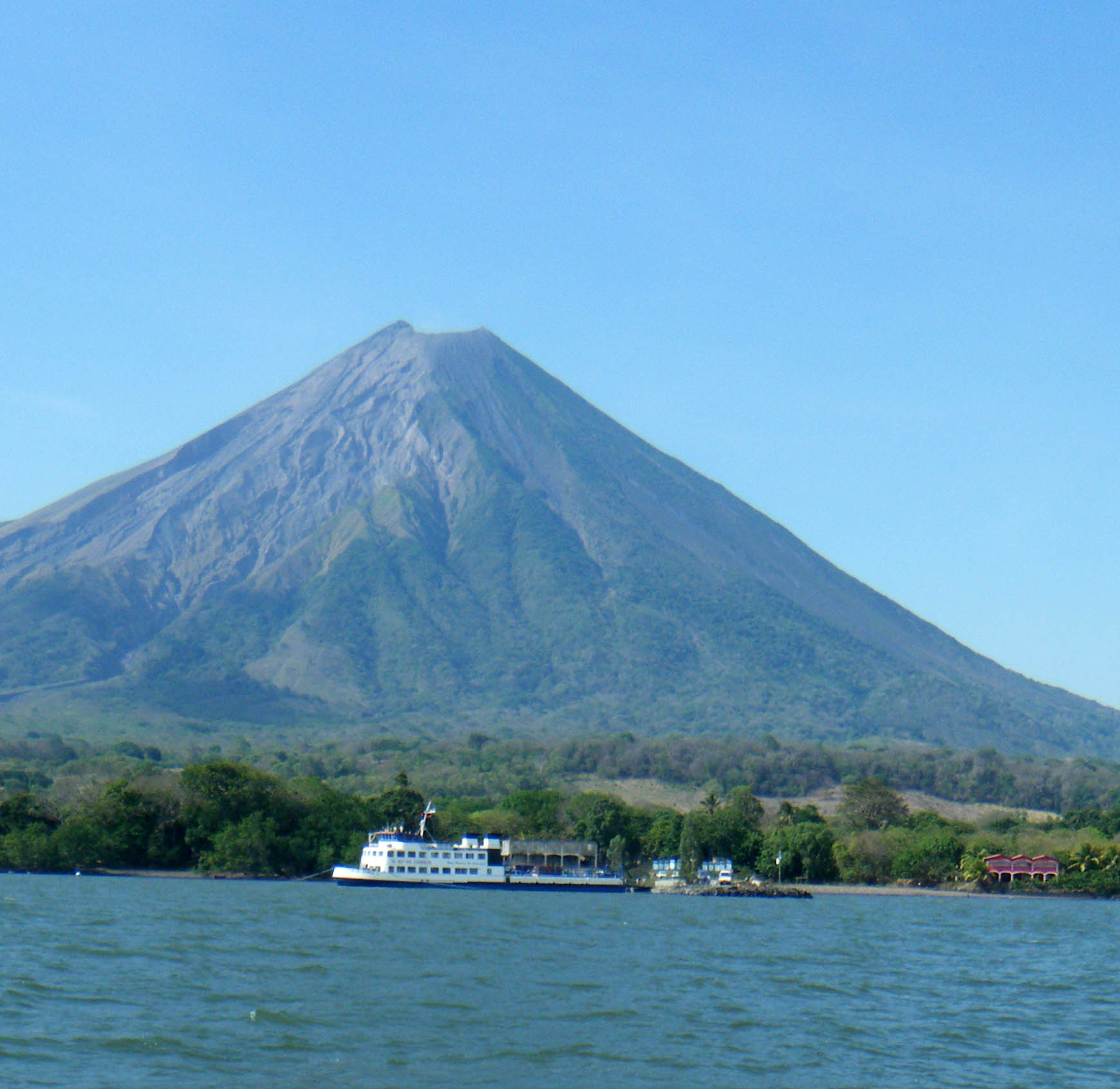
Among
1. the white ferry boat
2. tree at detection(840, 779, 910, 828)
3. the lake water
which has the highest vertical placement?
tree at detection(840, 779, 910, 828)

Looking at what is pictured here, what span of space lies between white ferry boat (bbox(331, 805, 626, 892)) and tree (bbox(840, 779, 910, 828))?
31159mm

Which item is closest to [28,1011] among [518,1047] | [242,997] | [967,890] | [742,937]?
[242,997]

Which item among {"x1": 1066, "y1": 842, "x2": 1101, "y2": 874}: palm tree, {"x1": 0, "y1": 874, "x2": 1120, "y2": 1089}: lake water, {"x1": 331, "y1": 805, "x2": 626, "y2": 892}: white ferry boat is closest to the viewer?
{"x1": 0, "y1": 874, "x2": 1120, "y2": 1089}: lake water

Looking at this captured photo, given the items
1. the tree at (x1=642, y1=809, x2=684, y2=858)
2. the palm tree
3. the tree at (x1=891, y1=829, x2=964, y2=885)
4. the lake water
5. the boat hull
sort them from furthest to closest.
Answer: the tree at (x1=642, y1=809, x2=684, y2=858)
the palm tree
the tree at (x1=891, y1=829, x2=964, y2=885)
the boat hull
the lake water

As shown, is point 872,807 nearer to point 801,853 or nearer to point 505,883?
point 801,853

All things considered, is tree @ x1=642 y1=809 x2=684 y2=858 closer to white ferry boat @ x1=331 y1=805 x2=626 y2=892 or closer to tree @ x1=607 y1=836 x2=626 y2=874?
tree @ x1=607 y1=836 x2=626 y2=874

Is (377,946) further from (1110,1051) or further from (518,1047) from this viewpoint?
(1110,1051)

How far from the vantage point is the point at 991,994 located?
44031 millimetres

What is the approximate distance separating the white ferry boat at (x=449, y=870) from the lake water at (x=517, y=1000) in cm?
2483

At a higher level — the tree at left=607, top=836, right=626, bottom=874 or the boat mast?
the boat mast

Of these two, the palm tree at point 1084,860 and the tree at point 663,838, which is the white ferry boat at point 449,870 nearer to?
the tree at point 663,838

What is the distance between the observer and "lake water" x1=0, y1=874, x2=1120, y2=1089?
29.4 meters

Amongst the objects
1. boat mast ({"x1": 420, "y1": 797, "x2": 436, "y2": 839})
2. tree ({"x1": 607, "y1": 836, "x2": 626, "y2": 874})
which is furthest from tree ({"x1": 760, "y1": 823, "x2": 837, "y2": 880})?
boat mast ({"x1": 420, "y1": 797, "x2": 436, "y2": 839})

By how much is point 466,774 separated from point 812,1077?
435 ft
